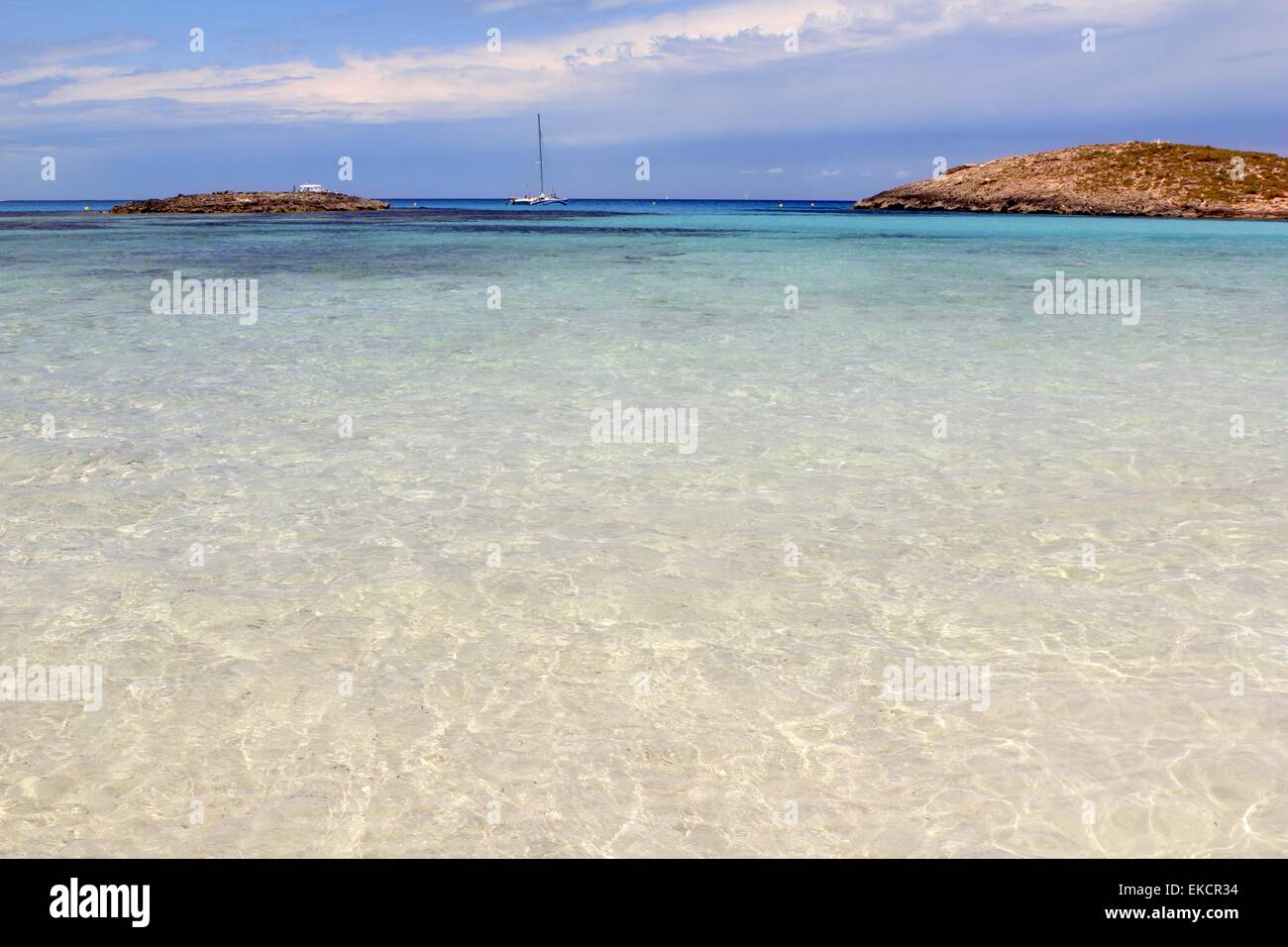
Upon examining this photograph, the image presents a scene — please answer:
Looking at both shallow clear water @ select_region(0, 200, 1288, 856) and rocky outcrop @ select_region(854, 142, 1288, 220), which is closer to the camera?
shallow clear water @ select_region(0, 200, 1288, 856)

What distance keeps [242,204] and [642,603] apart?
415 feet

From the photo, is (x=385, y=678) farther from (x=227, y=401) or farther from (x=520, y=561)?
Result: (x=227, y=401)

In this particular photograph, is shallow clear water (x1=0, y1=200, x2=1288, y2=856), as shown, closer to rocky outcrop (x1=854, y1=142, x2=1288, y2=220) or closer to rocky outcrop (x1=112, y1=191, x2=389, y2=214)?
rocky outcrop (x1=854, y1=142, x2=1288, y2=220)

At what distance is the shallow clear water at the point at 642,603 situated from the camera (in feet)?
14.2

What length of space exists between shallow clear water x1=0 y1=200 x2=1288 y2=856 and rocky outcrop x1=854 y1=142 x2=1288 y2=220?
8476cm

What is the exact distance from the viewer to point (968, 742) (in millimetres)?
4816

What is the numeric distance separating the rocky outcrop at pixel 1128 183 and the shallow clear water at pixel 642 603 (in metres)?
84.8

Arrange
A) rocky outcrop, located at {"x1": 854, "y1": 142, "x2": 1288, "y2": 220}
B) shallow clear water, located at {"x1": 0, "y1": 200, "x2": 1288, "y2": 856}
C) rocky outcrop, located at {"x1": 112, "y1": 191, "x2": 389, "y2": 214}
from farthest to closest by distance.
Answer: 1. rocky outcrop, located at {"x1": 112, "y1": 191, "x2": 389, "y2": 214}
2. rocky outcrop, located at {"x1": 854, "y1": 142, "x2": 1288, "y2": 220}
3. shallow clear water, located at {"x1": 0, "y1": 200, "x2": 1288, "y2": 856}

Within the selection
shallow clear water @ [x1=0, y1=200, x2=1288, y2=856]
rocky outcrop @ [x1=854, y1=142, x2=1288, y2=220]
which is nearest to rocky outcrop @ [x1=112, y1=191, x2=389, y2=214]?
rocky outcrop @ [x1=854, y1=142, x2=1288, y2=220]

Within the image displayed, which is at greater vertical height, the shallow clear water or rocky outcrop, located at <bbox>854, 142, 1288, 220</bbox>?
rocky outcrop, located at <bbox>854, 142, 1288, 220</bbox>

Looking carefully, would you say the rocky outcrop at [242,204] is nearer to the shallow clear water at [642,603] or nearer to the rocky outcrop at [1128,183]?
the rocky outcrop at [1128,183]

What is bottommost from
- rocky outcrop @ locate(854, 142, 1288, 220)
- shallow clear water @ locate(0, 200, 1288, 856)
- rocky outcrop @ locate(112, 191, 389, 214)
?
shallow clear water @ locate(0, 200, 1288, 856)

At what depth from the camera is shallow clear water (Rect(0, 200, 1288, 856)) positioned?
434 cm
